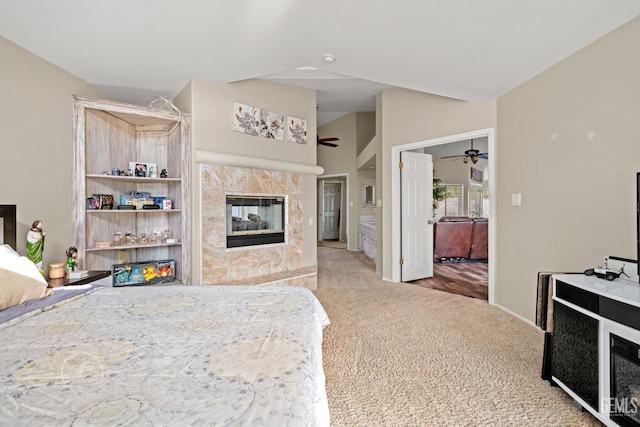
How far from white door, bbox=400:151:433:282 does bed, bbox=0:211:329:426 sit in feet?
10.7

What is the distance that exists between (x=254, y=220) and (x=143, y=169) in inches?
52.9

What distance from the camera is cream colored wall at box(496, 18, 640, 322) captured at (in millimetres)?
2043

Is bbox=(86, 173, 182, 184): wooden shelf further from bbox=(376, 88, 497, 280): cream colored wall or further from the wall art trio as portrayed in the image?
bbox=(376, 88, 497, 280): cream colored wall

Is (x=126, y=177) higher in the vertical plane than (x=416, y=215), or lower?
higher

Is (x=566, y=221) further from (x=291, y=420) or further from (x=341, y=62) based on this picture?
(x=291, y=420)

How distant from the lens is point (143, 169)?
3.30 m

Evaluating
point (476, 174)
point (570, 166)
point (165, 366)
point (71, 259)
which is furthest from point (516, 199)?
point (476, 174)

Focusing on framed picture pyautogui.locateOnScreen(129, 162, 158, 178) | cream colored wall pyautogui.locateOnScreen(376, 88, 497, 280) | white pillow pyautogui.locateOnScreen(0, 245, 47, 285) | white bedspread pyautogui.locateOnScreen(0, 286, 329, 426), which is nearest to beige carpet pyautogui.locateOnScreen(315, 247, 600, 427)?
white bedspread pyautogui.locateOnScreen(0, 286, 329, 426)

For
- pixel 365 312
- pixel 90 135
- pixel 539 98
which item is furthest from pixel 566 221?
pixel 90 135

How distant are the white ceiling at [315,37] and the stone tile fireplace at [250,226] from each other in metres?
1.15

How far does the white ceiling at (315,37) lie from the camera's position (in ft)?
6.59

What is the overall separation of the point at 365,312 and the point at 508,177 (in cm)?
204

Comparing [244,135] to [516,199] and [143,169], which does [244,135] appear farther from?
[516,199]

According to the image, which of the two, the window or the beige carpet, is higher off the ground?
the window
